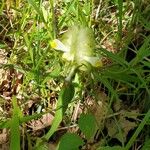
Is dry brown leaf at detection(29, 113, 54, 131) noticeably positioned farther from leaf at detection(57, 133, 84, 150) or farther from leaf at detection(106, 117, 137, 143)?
leaf at detection(57, 133, 84, 150)

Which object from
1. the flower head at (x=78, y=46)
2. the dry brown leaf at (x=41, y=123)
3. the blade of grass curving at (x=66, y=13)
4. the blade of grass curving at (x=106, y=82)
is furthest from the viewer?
the blade of grass curving at (x=66, y=13)

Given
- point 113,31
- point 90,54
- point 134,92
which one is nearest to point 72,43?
point 90,54

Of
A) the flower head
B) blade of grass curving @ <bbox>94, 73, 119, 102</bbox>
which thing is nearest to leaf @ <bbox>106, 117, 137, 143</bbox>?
blade of grass curving @ <bbox>94, 73, 119, 102</bbox>

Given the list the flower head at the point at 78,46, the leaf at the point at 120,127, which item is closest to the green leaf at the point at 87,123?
the flower head at the point at 78,46

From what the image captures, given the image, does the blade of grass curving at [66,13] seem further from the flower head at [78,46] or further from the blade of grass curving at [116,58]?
the flower head at [78,46]

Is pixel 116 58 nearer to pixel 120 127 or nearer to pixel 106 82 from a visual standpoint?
pixel 106 82
